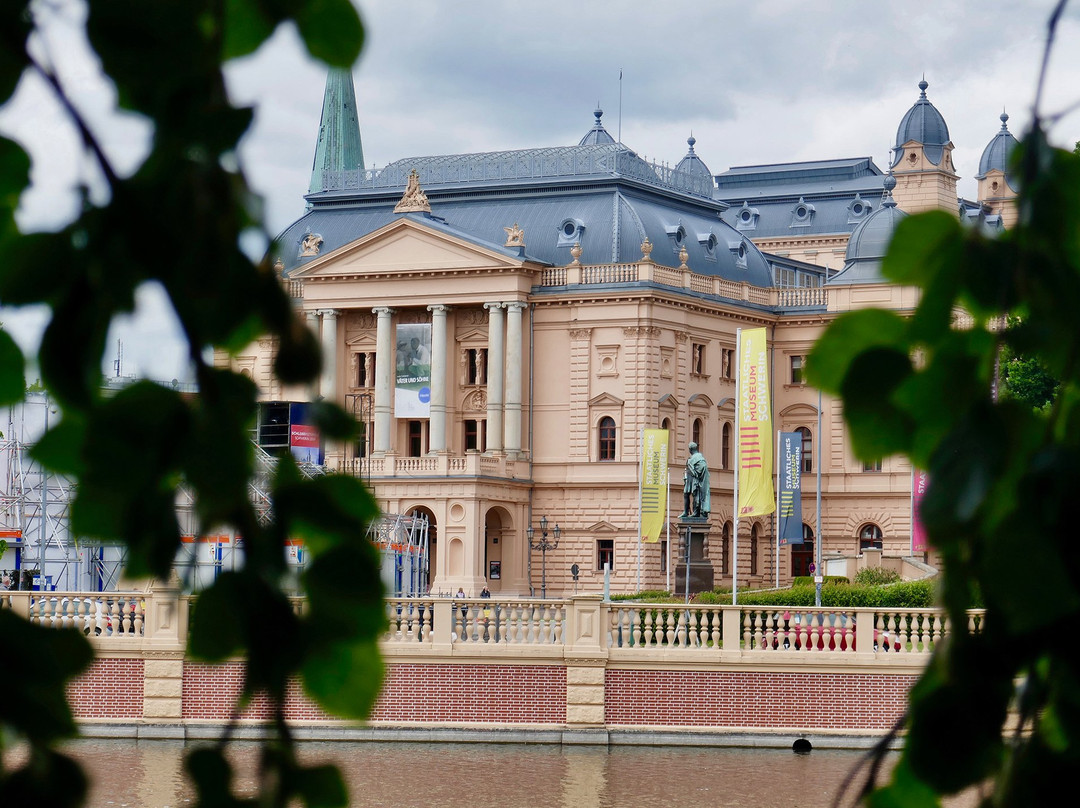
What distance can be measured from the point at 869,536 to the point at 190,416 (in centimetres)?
6615

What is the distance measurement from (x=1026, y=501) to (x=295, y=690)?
588mm

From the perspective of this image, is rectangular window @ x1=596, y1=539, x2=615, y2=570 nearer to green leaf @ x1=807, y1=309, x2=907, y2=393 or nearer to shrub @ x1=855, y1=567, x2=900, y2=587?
shrub @ x1=855, y1=567, x2=900, y2=587

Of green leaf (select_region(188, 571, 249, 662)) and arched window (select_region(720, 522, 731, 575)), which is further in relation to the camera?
arched window (select_region(720, 522, 731, 575))

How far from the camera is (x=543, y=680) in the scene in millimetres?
24344

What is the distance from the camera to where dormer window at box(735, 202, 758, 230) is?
97.5m

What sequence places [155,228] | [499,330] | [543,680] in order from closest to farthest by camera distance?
[155,228] → [543,680] → [499,330]

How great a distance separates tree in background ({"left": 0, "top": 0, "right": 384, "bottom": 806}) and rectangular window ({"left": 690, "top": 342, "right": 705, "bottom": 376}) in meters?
63.0

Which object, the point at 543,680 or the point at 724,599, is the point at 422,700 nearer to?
the point at 543,680

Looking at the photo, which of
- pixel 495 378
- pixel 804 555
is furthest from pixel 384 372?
pixel 804 555

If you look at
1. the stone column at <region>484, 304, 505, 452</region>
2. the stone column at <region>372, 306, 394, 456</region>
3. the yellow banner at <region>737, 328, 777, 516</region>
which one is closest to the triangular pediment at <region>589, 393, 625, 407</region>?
the stone column at <region>484, 304, 505, 452</region>

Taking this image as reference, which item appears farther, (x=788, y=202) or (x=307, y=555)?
(x=788, y=202)

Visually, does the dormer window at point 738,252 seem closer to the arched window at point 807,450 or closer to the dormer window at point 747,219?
the arched window at point 807,450

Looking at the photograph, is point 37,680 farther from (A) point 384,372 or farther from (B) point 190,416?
(A) point 384,372

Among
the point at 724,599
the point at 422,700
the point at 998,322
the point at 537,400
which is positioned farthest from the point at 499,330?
the point at 998,322
